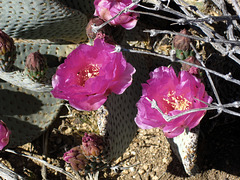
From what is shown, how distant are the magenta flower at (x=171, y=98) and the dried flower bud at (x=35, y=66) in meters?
0.45

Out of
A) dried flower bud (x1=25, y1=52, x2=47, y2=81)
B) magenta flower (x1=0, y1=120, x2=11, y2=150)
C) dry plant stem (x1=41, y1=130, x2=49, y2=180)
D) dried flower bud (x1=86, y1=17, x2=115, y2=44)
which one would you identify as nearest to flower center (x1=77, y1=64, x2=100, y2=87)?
dried flower bud (x1=86, y1=17, x2=115, y2=44)

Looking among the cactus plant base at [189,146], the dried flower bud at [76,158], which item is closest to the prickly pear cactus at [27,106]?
the dried flower bud at [76,158]

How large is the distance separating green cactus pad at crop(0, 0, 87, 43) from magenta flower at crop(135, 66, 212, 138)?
599 mm

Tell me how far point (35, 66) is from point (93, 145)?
→ 381 millimetres

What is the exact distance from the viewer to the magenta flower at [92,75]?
96 centimetres

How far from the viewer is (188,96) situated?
98 centimetres

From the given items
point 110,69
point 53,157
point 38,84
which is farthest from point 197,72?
point 53,157

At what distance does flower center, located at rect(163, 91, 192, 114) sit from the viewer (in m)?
1.00

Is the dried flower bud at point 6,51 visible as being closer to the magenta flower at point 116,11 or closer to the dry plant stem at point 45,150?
the magenta flower at point 116,11

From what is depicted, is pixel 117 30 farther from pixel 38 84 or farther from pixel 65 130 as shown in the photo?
pixel 65 130

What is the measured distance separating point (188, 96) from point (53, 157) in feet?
3.30

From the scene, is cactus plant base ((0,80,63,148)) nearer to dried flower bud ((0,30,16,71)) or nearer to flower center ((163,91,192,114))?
dried flower bud ((0,30,16,71))

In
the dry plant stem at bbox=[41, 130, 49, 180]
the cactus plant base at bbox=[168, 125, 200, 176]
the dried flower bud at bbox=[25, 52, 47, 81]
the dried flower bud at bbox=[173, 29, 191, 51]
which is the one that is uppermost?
the dried flower bud at bbox=[173, 29, 191, 51]

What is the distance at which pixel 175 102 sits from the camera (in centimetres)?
101
